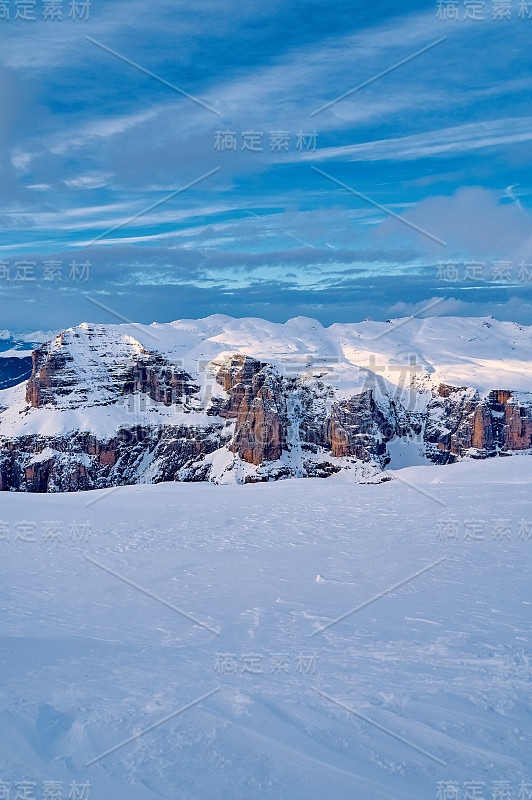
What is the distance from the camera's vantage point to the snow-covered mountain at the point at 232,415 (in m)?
150

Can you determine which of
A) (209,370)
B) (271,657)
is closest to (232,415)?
(209,370)

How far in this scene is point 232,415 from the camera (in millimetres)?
162250

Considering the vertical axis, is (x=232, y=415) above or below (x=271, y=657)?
below

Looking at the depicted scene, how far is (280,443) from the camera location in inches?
5935

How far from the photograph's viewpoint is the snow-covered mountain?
15038 cm

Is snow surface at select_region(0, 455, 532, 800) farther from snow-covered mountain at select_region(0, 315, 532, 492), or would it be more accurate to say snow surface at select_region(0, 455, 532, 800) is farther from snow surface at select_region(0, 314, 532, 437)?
snow surface at select_region(0, 314, 532, 437)

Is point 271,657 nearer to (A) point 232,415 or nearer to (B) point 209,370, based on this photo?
(A) point 232,415

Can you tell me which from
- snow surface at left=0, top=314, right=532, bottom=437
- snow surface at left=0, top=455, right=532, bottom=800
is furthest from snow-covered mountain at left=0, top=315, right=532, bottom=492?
snow surface at left=0, top=455, right=532, bottom=800

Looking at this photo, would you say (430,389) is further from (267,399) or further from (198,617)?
(198,617)

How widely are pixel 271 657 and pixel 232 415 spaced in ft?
507

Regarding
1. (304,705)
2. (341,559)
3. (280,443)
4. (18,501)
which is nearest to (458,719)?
(304,705)

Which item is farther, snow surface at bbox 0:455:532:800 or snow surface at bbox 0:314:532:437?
snow surface at bbox 0:314:532:437

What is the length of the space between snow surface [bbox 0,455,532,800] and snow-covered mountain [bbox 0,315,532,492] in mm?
122266

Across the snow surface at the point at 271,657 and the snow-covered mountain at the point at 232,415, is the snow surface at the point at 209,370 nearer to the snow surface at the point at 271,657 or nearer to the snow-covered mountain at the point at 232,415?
the snow-covered mountain at the point at 232,415
